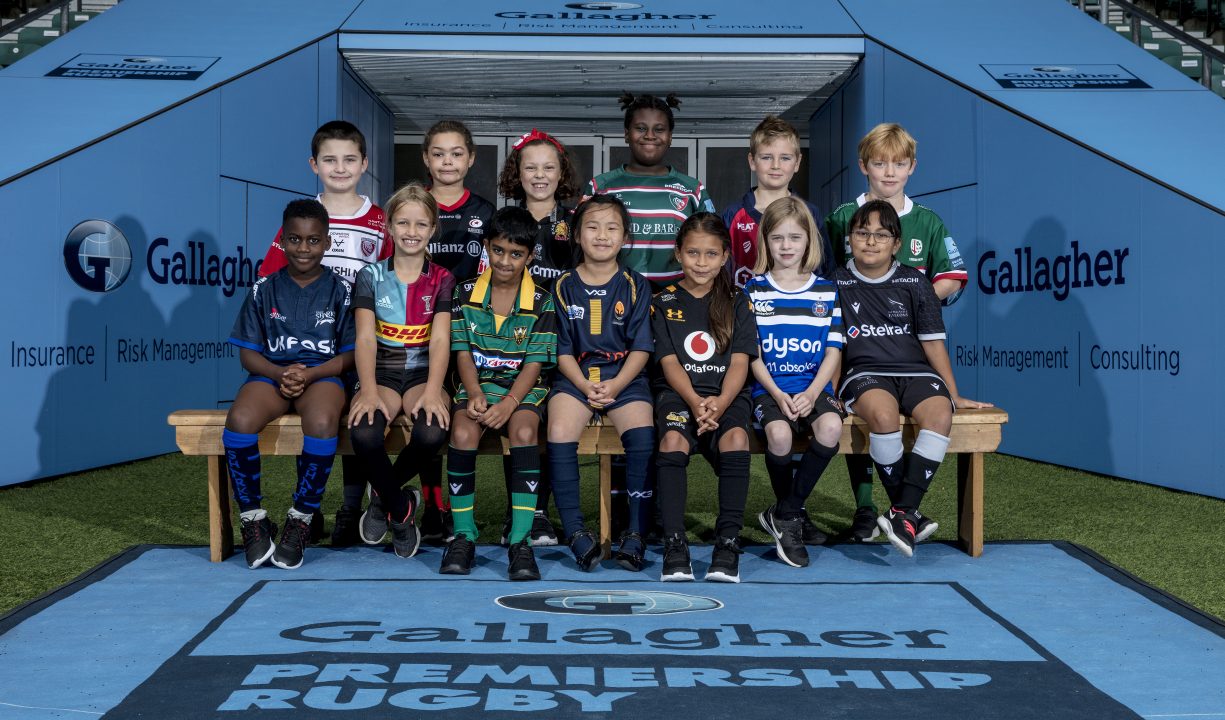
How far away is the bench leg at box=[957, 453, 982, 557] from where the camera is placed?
380 cm

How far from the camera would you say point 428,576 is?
3498mm

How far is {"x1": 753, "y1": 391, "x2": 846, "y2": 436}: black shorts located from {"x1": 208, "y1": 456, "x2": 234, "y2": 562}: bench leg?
5.97 feet

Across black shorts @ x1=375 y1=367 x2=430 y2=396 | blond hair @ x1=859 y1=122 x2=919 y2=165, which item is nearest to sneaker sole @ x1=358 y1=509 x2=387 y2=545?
black shorts @ x1=375 y1=367 x2=430 y2=396

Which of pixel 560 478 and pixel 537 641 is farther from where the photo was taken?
pixel 560 478

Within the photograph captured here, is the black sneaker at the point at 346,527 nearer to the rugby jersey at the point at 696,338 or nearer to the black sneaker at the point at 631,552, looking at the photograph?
the black sneaker at the point at 631,552

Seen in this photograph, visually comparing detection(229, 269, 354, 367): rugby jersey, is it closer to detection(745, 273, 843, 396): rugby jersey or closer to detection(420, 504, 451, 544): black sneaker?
detection(420, 504, 451, 544): black sneaker

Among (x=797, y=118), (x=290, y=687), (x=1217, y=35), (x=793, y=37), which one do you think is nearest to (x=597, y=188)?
(x=290, y=687)

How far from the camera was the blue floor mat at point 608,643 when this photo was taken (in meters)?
2.29

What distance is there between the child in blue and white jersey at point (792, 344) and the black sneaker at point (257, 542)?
1.66 metres

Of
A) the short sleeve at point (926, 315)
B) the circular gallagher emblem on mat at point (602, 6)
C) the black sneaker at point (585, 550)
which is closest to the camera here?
the black sneaker at point (585, 550)

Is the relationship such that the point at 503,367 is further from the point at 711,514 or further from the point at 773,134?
the point at 711,514

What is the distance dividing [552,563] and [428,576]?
42 centimetres

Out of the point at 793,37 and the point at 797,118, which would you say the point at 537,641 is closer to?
the point at 793,37

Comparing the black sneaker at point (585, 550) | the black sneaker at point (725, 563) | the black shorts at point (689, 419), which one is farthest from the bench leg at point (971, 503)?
the black sneaker at point (585, 550)
